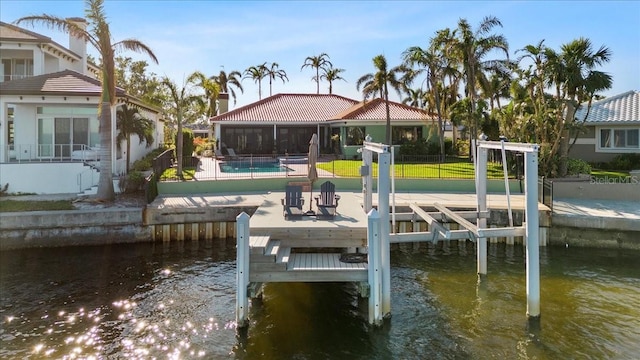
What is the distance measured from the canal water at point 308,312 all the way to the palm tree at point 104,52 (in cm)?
426

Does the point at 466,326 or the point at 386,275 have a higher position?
the point at 386,275

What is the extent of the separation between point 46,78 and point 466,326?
75.1 ft

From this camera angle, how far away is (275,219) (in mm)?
11234

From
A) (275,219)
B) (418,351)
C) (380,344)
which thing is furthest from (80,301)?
(418,351)

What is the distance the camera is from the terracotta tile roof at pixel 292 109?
35188mm

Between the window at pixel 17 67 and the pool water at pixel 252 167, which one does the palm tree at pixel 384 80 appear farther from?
the window at pixel 17 67

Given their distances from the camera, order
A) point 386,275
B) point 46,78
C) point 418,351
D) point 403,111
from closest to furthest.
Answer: point 418,351 → point 386,275 → point 46,78 → point 403,111

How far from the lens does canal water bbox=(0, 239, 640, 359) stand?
26.6ft

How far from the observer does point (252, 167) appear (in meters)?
22.2

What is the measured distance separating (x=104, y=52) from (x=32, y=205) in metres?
6.43

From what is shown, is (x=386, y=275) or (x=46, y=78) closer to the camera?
(x=386, y=275)

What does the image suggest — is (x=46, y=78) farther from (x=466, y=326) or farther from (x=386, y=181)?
(x=466, y=326)

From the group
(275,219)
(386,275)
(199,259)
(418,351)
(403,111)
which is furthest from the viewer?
(403,111)

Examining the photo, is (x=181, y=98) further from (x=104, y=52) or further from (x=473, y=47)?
(x=473, y=47)
